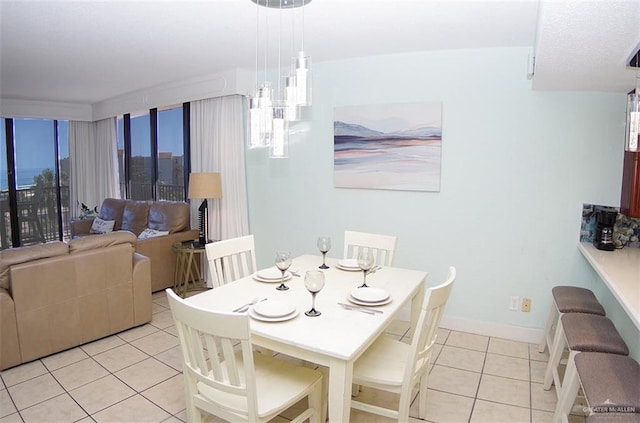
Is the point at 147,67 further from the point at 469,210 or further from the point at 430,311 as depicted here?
the point at 430,311

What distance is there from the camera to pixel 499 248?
3.25 m

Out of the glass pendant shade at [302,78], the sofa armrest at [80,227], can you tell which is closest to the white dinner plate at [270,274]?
the glass pendant shade at [302,78]

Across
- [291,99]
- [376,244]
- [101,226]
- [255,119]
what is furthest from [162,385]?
[101,226]

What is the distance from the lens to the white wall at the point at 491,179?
2.97 metres

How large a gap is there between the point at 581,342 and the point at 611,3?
5.27 feet

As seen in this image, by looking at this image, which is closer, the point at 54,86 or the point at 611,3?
the point at 611,3

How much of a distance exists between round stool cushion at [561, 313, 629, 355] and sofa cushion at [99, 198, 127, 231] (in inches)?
224

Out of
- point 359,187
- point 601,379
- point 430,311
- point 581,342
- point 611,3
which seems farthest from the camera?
point 359,187

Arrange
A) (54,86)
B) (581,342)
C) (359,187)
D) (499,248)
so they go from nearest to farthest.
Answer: (581,342), (499,248), (359,187), (54,86)

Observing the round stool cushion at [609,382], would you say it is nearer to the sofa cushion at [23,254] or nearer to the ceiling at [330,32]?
the ceiling at [330,32]

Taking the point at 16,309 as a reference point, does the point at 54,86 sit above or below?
above

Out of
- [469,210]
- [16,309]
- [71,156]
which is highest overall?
[71,156]

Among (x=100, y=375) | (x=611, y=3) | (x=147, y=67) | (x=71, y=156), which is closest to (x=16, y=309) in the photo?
(x=100, y=375)

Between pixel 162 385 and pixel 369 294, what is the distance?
157cm
